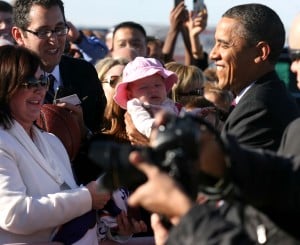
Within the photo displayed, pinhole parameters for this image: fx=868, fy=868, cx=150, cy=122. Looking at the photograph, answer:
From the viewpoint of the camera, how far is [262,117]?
12.9 feet

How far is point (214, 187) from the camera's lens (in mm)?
2178

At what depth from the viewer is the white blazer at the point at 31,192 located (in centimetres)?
400

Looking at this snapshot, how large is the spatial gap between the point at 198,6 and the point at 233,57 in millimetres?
5114

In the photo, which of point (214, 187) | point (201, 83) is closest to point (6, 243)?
point (214, 187)

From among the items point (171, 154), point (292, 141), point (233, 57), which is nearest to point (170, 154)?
point (171, 154)

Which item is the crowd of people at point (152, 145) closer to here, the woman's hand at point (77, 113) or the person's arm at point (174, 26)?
the woman's hand at point (77, 113)

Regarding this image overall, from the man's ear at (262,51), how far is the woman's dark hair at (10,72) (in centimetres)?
112

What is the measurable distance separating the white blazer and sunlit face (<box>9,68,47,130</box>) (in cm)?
8

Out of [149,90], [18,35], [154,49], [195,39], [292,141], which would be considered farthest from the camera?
[154,49]

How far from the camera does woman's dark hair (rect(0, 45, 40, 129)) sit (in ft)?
13.8

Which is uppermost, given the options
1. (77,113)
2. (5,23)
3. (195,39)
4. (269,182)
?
(269,182)

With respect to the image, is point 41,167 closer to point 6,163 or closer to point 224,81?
point 6,163

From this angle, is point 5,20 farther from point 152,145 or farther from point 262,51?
point 152,145

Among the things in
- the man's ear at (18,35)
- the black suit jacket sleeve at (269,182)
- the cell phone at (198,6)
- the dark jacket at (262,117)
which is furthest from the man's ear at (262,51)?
the cell phone at (198,6)
